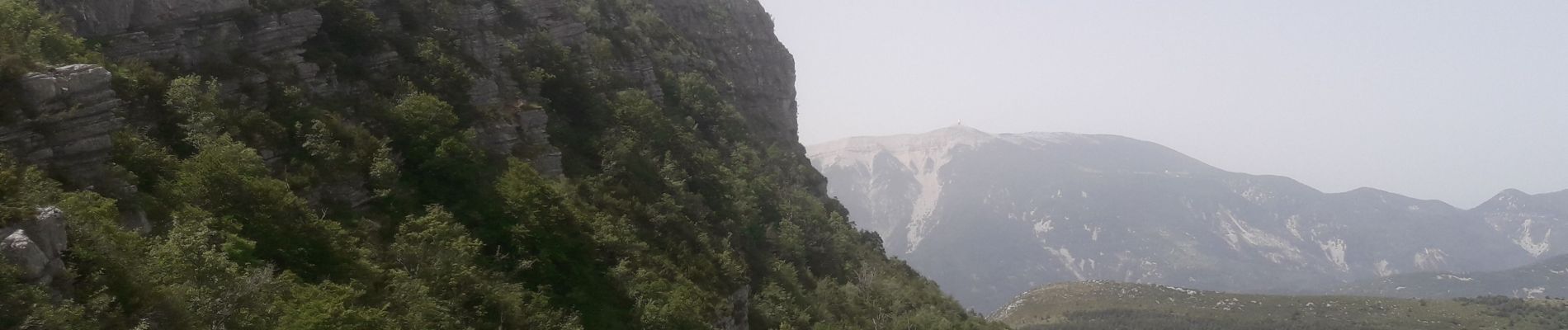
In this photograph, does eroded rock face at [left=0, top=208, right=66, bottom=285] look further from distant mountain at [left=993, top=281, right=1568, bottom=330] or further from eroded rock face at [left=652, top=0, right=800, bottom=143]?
distant mountain at [left=993, top=281, right=1568, bottom=330]

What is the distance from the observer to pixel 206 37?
32625mm

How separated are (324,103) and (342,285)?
44.4 ft

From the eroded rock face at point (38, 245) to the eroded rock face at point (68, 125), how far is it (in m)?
5.62

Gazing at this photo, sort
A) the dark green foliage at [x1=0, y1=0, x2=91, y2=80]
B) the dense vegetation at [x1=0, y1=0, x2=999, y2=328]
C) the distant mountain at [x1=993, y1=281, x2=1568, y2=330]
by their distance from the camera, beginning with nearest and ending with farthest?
the dense vegetation at [x1=0, y1=0, x2=999, y2=328] < the dark green foliage at [x1=0, y1=0, x2=91, y2=80] < the distant mountain at [x1=993, y1=281, x2=1568, y2=330]

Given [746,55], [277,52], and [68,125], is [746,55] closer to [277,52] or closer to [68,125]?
[277,52]

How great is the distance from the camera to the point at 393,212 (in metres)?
30.7

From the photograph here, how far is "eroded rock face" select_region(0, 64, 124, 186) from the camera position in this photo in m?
22.5

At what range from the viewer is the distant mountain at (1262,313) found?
142 metres

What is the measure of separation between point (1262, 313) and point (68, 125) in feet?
600

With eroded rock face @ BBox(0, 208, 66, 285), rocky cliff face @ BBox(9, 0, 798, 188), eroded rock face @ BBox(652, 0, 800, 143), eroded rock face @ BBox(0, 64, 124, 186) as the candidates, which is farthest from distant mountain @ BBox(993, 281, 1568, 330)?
eroded rock face @ BBox(0, 208, 66, 285)

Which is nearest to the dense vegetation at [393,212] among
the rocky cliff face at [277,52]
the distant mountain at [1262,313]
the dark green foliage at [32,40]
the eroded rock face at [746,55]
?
the dark green foliage at [32,40]

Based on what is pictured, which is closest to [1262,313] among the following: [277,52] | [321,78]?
[321,78]

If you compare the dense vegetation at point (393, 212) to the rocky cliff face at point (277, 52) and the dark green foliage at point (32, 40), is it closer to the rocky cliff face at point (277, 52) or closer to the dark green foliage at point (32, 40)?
the dark green foliage at point (32, 40)

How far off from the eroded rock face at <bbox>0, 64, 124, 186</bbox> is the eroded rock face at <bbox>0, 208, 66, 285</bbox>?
18.4 feet
